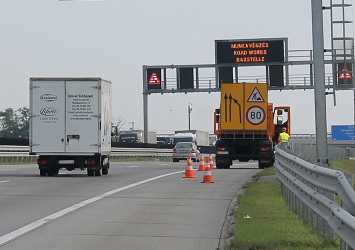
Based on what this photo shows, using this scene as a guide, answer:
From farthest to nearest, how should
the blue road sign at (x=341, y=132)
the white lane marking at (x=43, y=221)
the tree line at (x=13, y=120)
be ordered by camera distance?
the tree line at (x=13, y=120), the blue road sign at (x=341, y=132), the white lane marking at (x=43, y=221)

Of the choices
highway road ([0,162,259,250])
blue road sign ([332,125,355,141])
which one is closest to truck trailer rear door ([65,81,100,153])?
highway road ([0,162,259,250])

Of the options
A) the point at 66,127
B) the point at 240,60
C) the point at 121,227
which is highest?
the point at 240,60

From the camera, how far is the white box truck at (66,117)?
28.7m

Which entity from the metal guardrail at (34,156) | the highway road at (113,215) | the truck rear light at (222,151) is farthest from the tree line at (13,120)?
the highway road at (113,215)

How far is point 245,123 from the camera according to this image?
3844 centimetres

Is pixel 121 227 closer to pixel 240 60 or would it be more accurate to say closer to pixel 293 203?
pixel 293 203

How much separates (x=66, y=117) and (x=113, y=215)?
14.4m

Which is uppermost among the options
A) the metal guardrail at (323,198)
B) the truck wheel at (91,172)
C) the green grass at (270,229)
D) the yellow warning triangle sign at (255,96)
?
the yellow warning triangle sign at (255,96)

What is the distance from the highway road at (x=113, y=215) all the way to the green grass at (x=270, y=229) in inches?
13.2

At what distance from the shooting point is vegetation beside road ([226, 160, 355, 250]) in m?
10.5

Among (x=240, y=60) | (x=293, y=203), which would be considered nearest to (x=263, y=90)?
(x=240, y=60)

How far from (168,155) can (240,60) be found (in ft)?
68.2

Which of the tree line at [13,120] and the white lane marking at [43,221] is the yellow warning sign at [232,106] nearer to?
the white lane marking at [43,221]

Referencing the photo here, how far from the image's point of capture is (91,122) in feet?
94.7
